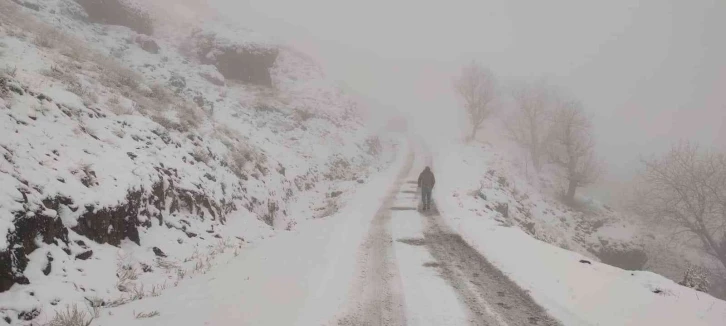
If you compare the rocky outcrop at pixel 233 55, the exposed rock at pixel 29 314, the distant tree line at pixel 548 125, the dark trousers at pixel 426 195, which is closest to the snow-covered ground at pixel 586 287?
the dark trousers at pixel 426 195

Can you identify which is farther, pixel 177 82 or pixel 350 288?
pixel 177 82

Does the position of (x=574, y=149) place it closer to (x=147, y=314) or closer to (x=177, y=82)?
(x=177, y=82)

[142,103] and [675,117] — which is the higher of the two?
[675,117]

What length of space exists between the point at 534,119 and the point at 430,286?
124 ft

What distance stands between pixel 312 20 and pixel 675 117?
12822cm

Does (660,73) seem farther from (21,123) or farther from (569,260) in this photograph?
(21,123)

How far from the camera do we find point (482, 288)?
633 centimetres

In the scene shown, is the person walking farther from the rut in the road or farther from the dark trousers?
the rut in the road

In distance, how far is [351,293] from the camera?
5910 mm

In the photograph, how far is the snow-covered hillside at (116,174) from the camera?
500cm

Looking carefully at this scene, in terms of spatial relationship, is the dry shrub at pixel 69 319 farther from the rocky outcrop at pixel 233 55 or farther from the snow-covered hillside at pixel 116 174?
the rocky outcrop at pixel 233 55

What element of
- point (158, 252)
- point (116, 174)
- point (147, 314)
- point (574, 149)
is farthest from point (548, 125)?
point (147, 314)

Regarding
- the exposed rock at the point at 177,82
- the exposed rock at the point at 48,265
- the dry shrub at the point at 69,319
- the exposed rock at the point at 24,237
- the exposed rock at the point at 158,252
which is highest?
the exposed rock at the point at 177,82

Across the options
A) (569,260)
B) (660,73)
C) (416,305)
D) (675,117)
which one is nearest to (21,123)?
(416,305)
